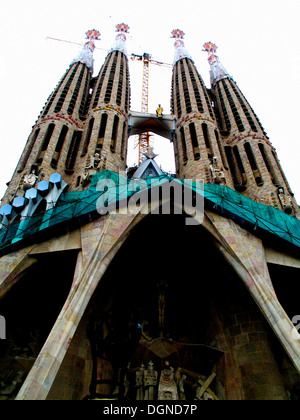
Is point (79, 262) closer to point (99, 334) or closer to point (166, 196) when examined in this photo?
point (99, 334)

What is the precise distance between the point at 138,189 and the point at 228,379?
19.6 ft

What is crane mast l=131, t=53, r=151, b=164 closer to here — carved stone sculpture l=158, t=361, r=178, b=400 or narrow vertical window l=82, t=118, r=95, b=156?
narrow vertical window l=82, t=118, r=95, b=156

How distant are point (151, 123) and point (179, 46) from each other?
11.9 meters

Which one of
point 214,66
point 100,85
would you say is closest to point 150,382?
point 100,85

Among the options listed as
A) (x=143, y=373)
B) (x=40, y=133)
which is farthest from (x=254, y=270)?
(x=40, y=133)

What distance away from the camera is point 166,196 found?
10.9 meters

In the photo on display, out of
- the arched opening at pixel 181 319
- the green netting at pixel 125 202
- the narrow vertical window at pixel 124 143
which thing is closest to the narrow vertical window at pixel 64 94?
the narrow vertical window at pixel 124 143

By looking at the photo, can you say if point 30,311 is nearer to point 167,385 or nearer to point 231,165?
point 167,385

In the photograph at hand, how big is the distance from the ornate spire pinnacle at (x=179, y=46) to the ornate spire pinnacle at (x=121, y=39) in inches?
172

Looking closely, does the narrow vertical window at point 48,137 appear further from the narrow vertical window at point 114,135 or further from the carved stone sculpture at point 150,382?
the carved stone sculpture at point 150,382

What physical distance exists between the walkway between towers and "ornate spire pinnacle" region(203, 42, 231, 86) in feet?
19.3

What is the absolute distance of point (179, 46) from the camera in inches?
1248

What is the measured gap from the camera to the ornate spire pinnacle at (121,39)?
28625mm

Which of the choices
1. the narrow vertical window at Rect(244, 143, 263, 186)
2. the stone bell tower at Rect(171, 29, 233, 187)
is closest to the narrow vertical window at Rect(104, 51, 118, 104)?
the stone bell tower at Rect(171, 29, 233, 187)
